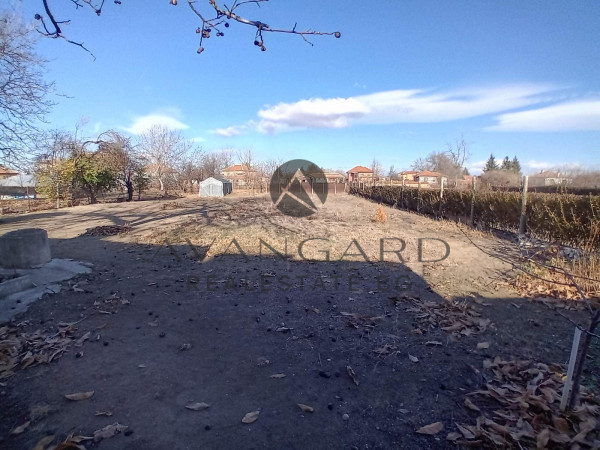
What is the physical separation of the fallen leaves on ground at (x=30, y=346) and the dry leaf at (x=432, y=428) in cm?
352

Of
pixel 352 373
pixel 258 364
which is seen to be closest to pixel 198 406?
pixel 258 364

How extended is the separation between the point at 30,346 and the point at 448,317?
4964 millimetres

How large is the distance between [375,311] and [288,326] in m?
1.29

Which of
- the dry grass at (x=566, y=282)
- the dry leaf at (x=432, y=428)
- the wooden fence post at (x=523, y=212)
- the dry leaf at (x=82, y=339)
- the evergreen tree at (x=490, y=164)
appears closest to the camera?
the dry leaf at (x=432, y=428)

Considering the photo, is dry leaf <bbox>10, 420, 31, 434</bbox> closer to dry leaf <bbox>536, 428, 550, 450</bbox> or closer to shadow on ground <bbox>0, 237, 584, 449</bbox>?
shadow on ground <bbox>0, 237, 584, 449</bbox>

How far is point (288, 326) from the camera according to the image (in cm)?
388

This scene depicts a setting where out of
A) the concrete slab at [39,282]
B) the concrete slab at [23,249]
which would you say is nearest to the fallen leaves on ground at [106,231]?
the concrete slab at [39,282]

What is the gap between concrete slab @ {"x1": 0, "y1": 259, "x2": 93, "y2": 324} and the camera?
4.23m

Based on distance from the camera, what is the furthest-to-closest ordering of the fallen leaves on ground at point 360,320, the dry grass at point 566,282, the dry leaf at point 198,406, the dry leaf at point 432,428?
the dry grass at point 566,282
the fallen leaves on ground at point 360,320
the dry leaf at point 198,406
the dry leaf at point 432,428

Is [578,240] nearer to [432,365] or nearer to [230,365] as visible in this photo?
[432,365]

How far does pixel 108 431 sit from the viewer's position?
6.97 feet

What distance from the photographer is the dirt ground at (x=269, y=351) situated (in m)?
2.21

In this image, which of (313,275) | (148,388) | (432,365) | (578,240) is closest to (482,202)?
(578,240)

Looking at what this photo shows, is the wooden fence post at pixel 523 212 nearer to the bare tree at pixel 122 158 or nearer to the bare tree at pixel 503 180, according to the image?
the bare tree at pixel 503 180
